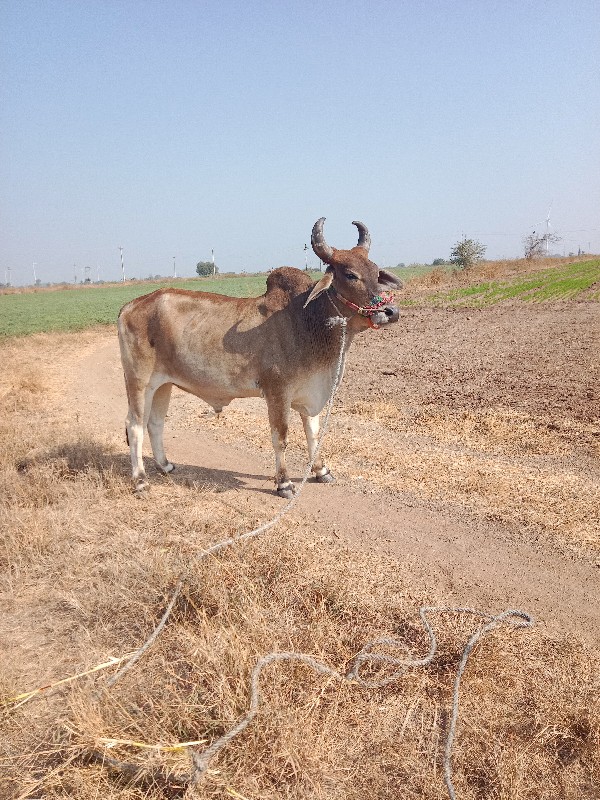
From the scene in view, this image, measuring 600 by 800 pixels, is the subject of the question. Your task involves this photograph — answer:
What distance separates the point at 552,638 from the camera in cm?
391

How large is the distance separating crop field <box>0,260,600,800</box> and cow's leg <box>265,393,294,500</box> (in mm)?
233

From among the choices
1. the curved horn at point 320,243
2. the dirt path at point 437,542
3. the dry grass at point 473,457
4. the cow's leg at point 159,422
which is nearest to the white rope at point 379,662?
the dirt path at point 437,542

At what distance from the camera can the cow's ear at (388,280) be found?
19.2 feet

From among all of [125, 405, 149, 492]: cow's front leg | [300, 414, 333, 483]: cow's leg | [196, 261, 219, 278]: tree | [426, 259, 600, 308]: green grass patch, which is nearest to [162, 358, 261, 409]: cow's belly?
[125, 405, 149, 492]: cow's front leg

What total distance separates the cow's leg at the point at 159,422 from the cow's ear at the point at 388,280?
9.25 ft

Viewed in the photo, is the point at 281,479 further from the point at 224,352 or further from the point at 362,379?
the point at 362,379

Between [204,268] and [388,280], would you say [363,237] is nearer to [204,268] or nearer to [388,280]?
[388,280]

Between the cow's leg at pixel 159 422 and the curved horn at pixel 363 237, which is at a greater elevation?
the curved horn at pixel 363 237

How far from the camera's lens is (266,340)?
241 inches

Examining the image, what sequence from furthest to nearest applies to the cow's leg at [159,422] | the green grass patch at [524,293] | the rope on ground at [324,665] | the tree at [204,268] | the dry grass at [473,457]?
the tree at [204,268] → the green grass patch at [524,293] → the cow's leg at [159,422] → the dry grass at [473,457] → the rope on ground at [324,665]

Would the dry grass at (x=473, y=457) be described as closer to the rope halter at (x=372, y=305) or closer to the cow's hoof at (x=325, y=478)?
the cow's hoof at (x=325, y=478)

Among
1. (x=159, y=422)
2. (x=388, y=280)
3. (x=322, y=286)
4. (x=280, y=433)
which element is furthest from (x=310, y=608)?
(x=159, y=422)

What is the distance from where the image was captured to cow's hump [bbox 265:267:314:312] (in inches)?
246

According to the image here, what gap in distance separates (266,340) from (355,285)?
112 cm
